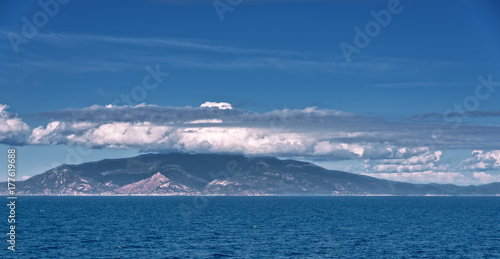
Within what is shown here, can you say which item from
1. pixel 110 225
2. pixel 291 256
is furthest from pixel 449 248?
pixel 110 225

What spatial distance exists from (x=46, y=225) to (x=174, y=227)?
3931 cm

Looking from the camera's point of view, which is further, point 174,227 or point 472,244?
point 174,227

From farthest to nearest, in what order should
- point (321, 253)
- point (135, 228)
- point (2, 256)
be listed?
point (135, 228)
point (321, 253)
point (2, 256)

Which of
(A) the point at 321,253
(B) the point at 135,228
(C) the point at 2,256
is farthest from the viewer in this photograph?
(B) the point at 135,228

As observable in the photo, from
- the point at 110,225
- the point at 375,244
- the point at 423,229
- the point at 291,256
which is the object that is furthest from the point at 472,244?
the point at 110,225

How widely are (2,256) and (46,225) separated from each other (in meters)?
65.1

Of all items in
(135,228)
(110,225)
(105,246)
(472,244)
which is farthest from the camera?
(110,225)

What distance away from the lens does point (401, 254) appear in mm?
102500

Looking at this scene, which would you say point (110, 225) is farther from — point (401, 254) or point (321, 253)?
point (401, 254)

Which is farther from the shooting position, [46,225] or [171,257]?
[46,225]

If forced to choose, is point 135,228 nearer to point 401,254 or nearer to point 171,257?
point 171,257

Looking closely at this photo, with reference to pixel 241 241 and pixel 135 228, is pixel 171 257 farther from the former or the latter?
pixel 135 228

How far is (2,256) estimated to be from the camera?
9556 cm

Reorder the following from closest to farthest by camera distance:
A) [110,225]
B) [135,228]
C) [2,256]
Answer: [2,256], [135,228], [110,225]
